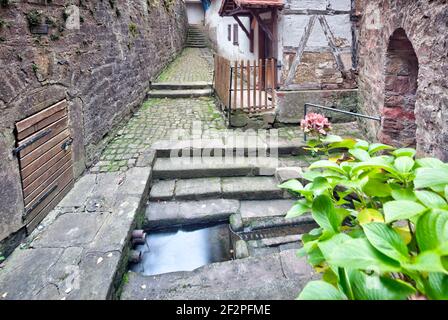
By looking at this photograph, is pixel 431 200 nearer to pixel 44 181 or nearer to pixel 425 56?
pixel 425 56

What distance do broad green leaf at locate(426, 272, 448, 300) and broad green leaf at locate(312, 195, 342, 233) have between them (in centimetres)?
46

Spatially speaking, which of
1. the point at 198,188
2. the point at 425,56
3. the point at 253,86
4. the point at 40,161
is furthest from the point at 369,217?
the point at 253,86

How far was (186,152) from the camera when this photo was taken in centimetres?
507

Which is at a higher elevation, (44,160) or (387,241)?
(387,241)

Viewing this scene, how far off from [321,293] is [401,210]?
1.58 ft

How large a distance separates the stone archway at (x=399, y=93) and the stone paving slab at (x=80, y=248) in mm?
3624

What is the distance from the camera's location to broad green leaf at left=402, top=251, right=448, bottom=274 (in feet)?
3.26

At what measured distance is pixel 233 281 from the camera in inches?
109

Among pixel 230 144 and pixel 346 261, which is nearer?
pixel 346 261

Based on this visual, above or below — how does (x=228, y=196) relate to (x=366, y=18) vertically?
below

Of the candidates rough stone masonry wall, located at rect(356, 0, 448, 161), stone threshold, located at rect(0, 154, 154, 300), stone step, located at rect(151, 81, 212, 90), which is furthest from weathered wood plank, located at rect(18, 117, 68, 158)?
stone step, located at rect(151, 81, 212, 90)

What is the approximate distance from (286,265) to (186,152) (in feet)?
8.88
